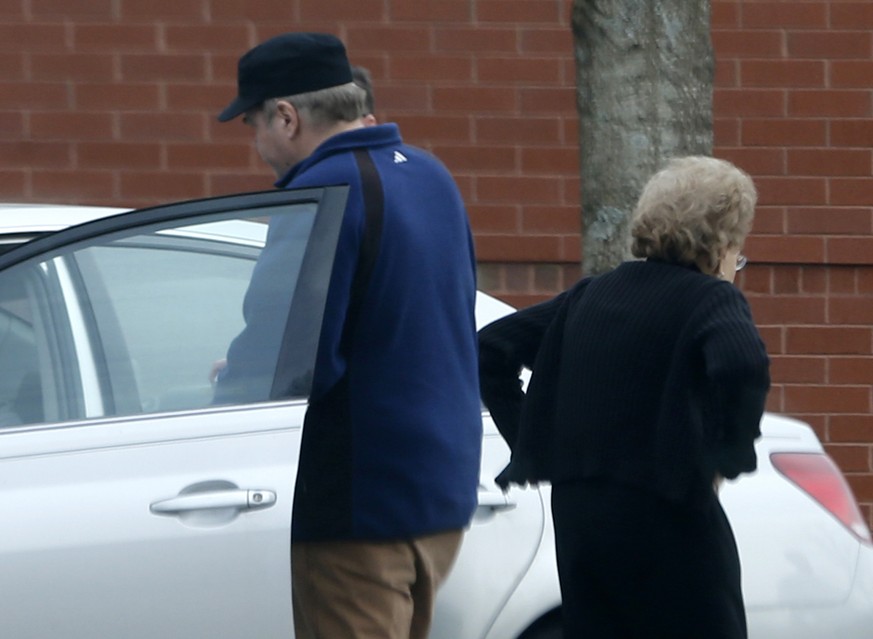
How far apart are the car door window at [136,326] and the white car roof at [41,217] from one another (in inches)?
11.6

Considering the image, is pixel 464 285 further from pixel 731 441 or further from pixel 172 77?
pixel 172 77

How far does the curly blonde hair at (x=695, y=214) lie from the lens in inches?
104

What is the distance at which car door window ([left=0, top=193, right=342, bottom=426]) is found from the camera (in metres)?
2.71

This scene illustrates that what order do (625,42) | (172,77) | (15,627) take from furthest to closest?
(172,77) < (625,42) < (15,627)

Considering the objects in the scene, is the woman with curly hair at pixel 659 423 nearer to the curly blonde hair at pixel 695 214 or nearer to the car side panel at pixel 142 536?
the curly blonde hair at pixel 695 214

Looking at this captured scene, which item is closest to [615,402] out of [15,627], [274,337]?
[274,337]

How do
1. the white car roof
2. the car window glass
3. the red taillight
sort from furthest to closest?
the red taillight
the white car roof
the car window glass

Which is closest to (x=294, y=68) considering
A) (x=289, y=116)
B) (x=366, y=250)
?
(x=289, y=116)

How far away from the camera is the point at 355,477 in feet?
8.23

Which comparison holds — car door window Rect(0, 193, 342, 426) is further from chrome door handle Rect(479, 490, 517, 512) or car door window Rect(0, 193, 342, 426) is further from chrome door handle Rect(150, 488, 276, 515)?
chrome door handle Rect(479, 490, 517, 512)

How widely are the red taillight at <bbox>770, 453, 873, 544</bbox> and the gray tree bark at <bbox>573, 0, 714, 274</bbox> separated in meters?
1.01

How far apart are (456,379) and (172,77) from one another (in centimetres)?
368

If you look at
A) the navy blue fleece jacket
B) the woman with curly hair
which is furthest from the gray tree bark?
the navy blue fleece jacket

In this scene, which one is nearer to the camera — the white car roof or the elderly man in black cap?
the elderly man in black cap
